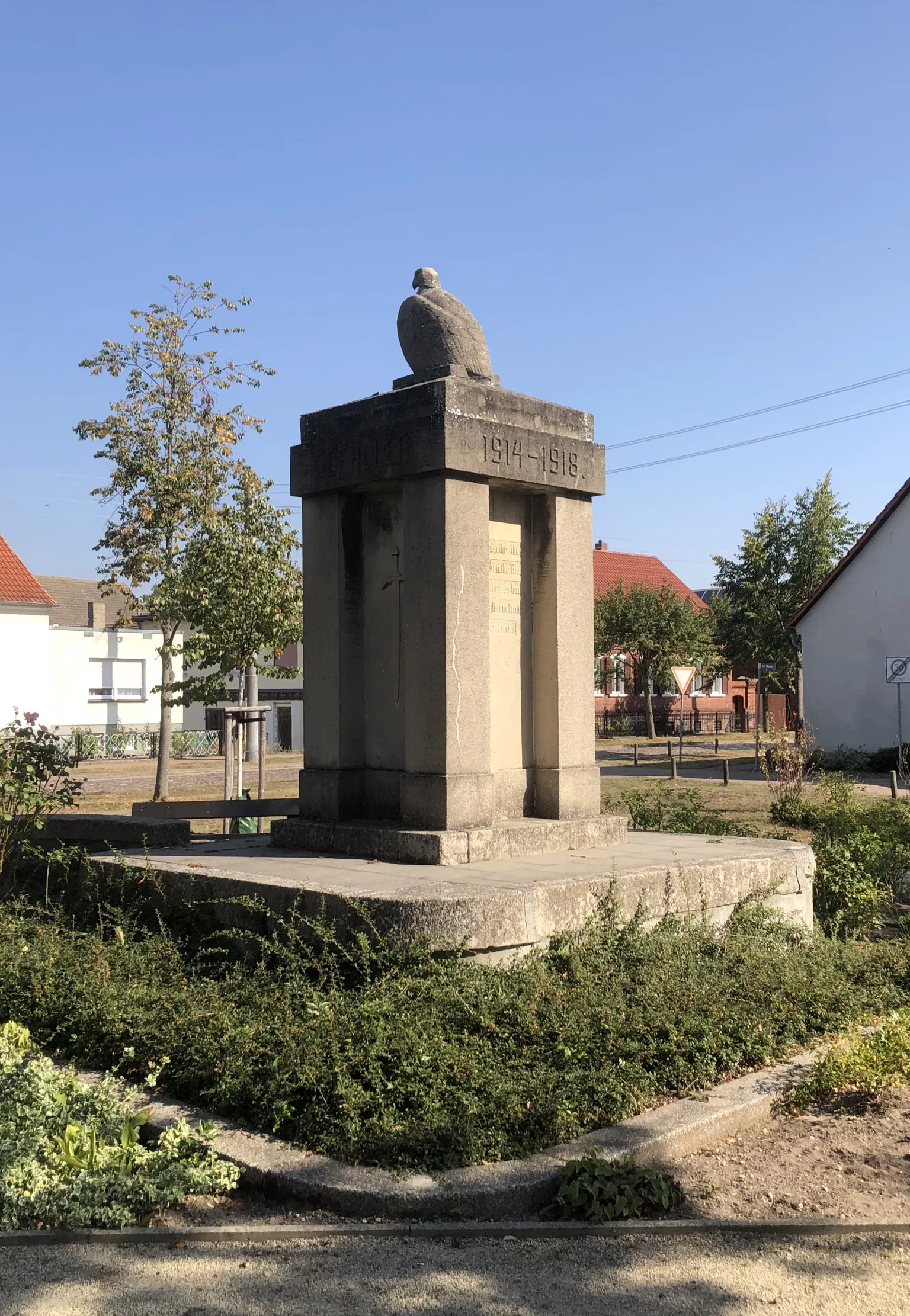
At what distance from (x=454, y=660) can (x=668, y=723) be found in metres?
53.3

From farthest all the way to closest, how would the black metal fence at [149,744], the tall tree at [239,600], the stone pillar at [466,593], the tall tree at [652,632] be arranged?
the tall tree at [652,632] → the black metal fence at [149,744] → the tall tree at [239,600] → the stone pillar at [466,593]

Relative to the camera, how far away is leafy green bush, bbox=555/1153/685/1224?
4.08 metres

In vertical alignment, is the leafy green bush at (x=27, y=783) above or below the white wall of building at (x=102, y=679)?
below

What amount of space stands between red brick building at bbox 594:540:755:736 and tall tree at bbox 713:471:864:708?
6.85 metres

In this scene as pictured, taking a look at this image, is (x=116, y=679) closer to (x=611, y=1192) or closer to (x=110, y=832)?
(x=110, y=832)

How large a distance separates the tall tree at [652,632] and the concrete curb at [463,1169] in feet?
163

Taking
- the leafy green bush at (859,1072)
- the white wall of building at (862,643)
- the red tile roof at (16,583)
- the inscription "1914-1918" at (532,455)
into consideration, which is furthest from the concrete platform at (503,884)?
the red tile roof at (16,583)

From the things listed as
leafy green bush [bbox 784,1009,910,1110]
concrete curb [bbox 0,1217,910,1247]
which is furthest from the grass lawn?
concrete curb [bbox 0,1217,910,1247]

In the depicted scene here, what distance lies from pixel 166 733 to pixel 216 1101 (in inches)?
732

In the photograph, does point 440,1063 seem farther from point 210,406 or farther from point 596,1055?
point 210,406

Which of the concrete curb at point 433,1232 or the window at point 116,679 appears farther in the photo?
the window at point 116,679

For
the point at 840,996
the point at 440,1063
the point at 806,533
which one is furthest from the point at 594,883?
the point at 806,533

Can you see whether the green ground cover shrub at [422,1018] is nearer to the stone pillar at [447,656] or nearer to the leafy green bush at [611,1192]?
the leafy green bush at [611,1192]

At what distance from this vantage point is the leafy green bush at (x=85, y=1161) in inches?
162
